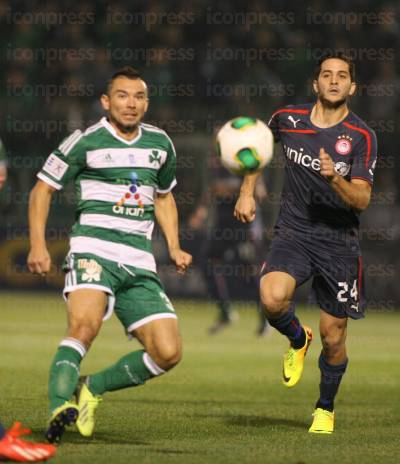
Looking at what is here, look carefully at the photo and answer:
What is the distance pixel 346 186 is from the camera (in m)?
7.20

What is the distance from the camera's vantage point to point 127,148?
6.96 m

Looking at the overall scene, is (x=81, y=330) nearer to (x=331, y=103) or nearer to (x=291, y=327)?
(x=291, y=327)

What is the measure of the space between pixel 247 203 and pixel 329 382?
1260mm

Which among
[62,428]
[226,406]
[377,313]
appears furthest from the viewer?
[377,313]

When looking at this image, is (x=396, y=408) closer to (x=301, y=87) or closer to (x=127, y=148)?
(x=127, y=148)

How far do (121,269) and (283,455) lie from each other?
4.39 feet

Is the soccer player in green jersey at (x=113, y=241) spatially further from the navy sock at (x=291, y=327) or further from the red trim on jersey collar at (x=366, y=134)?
the red trim on jersey collar at (x=366, y=134)

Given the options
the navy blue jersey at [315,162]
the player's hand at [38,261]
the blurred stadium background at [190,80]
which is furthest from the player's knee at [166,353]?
the blurred stadium background at [190,80]

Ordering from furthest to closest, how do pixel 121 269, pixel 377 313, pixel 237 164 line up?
pixel 377 313 < pixel 237 164 < pixel 121 269

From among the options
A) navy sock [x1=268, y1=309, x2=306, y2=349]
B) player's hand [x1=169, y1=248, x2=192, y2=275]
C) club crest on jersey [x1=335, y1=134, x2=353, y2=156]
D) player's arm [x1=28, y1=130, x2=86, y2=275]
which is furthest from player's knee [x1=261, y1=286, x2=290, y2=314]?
player's arm [x1=28, y1=130, x2=86, y2=275]

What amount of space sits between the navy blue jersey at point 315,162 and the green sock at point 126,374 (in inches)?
65.7

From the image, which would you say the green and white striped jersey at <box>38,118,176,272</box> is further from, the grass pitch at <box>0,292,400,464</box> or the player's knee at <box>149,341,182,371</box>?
the grass pitch at <box>0,292,400,464</box>

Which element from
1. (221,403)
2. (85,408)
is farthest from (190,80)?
(85,408)

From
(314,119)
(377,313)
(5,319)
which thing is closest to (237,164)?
(314,119)
